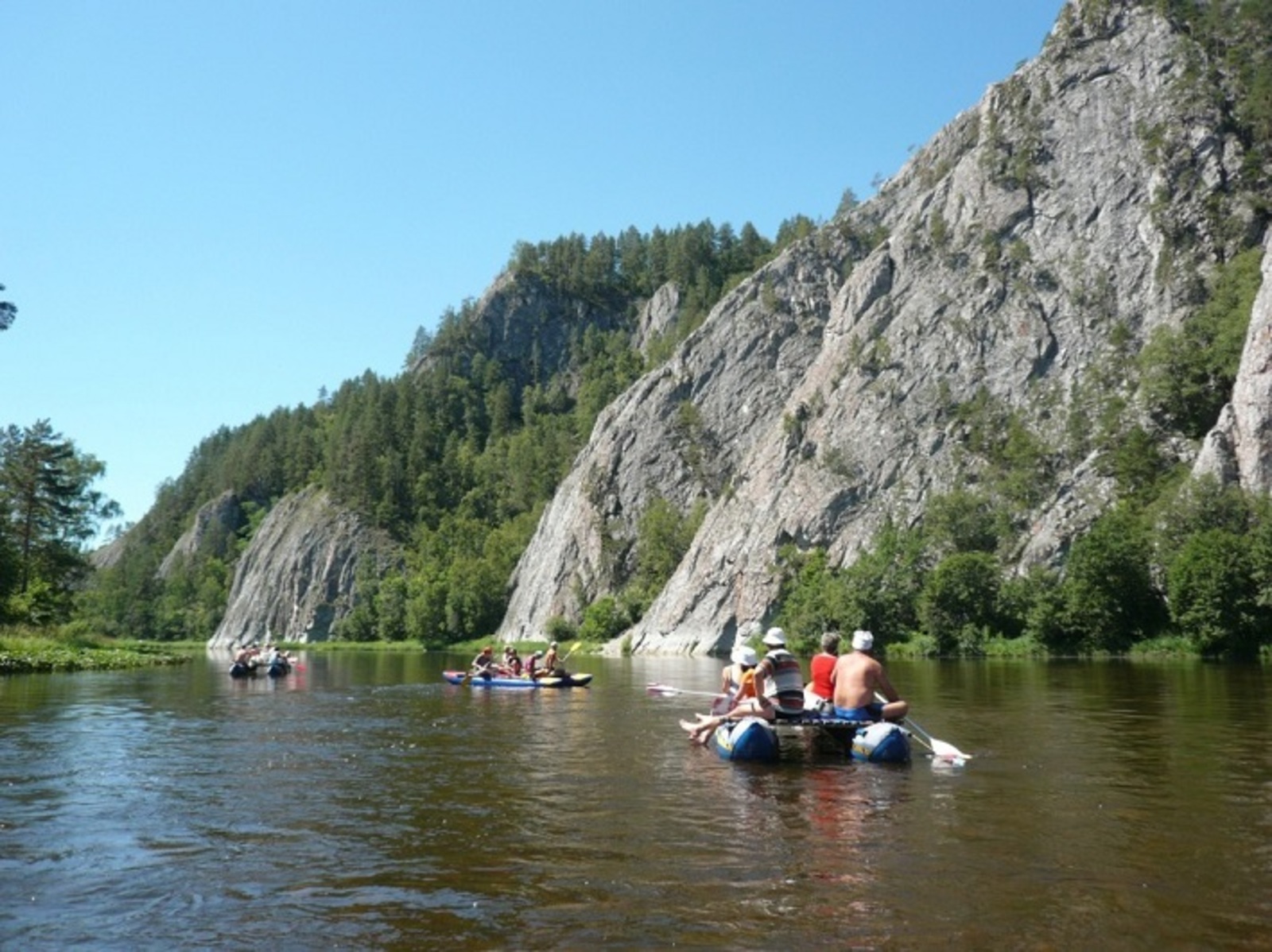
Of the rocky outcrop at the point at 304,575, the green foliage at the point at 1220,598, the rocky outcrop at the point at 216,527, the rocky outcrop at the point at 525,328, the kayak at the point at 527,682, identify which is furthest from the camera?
the rocky outcrop at the point at 525,328

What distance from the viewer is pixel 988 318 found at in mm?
101562

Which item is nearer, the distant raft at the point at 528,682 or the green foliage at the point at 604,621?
the distant raft at the point at 528,682

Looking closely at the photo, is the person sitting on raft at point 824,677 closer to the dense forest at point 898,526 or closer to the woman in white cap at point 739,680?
the woman in white cap at point 739,680

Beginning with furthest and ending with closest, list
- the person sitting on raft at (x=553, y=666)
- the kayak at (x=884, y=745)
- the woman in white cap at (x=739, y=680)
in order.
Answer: the person sitting on raft at (x=553, y=666)
the woman in white cap at (x=739, y=680)
the kayak at (x=884, y=745)

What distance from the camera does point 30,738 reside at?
23281mm

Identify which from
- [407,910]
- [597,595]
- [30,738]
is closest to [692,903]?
[407,910]

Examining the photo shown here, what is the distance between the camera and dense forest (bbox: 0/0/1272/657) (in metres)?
66.6

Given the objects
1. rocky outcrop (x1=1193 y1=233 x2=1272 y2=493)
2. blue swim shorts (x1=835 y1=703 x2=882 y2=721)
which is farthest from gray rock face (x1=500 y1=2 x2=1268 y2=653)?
blue swim shorts (x1=835 y1=703 x2=882 y2=721)

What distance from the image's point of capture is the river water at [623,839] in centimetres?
920

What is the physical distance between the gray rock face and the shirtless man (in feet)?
214

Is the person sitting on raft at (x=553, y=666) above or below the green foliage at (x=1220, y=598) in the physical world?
below

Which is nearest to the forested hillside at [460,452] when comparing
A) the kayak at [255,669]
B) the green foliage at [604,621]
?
the green foliage at [604,621]

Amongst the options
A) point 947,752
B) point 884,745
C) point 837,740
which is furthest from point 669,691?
point 947,752

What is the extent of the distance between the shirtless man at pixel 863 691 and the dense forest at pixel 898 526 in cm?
2287
